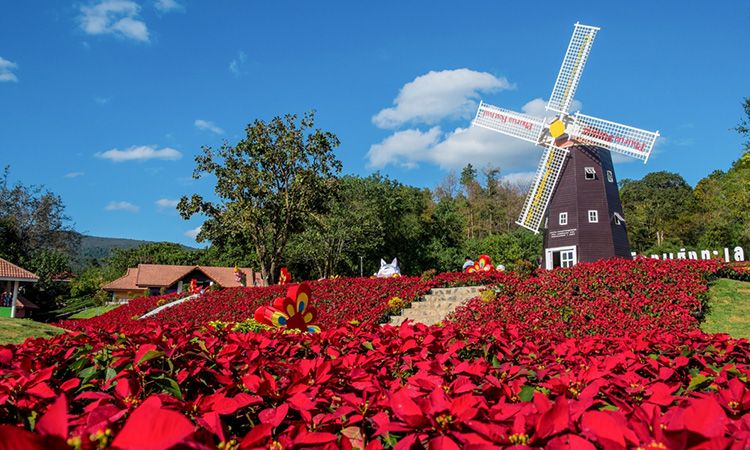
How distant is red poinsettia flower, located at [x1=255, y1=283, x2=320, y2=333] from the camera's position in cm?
752

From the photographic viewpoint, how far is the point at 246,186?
22500mm

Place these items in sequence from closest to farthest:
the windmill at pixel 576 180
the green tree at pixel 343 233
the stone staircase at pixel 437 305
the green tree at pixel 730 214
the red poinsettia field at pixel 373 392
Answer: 1. the red poinsettia field at pixel 373 392
2. the stone staircase at pixel 437 305
3. the windmill at pixel 576 180
4. the green tree at pixel 730 214
5. the green tree at pixel 343 233

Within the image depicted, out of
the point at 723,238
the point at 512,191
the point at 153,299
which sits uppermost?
the point at 512,191

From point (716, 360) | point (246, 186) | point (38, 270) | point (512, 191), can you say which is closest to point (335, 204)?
point (246, 186)

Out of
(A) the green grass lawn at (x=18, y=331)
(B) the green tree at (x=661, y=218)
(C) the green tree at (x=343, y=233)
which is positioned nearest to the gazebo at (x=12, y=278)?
(C) the green tree at (x=343, y=233)

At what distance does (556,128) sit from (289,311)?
17.8 m

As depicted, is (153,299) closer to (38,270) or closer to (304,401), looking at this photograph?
(38,270)

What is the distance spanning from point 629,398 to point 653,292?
32.3ft

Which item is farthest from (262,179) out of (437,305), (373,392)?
(373,392)

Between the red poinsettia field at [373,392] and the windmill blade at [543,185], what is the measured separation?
62.8 feet

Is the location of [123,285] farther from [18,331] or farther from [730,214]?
[730,214]

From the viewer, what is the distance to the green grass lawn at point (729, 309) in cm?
926

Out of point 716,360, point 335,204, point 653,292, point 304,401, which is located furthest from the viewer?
point 335,204

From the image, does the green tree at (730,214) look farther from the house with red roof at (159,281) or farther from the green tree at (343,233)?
the house with red roof at (159,281)
